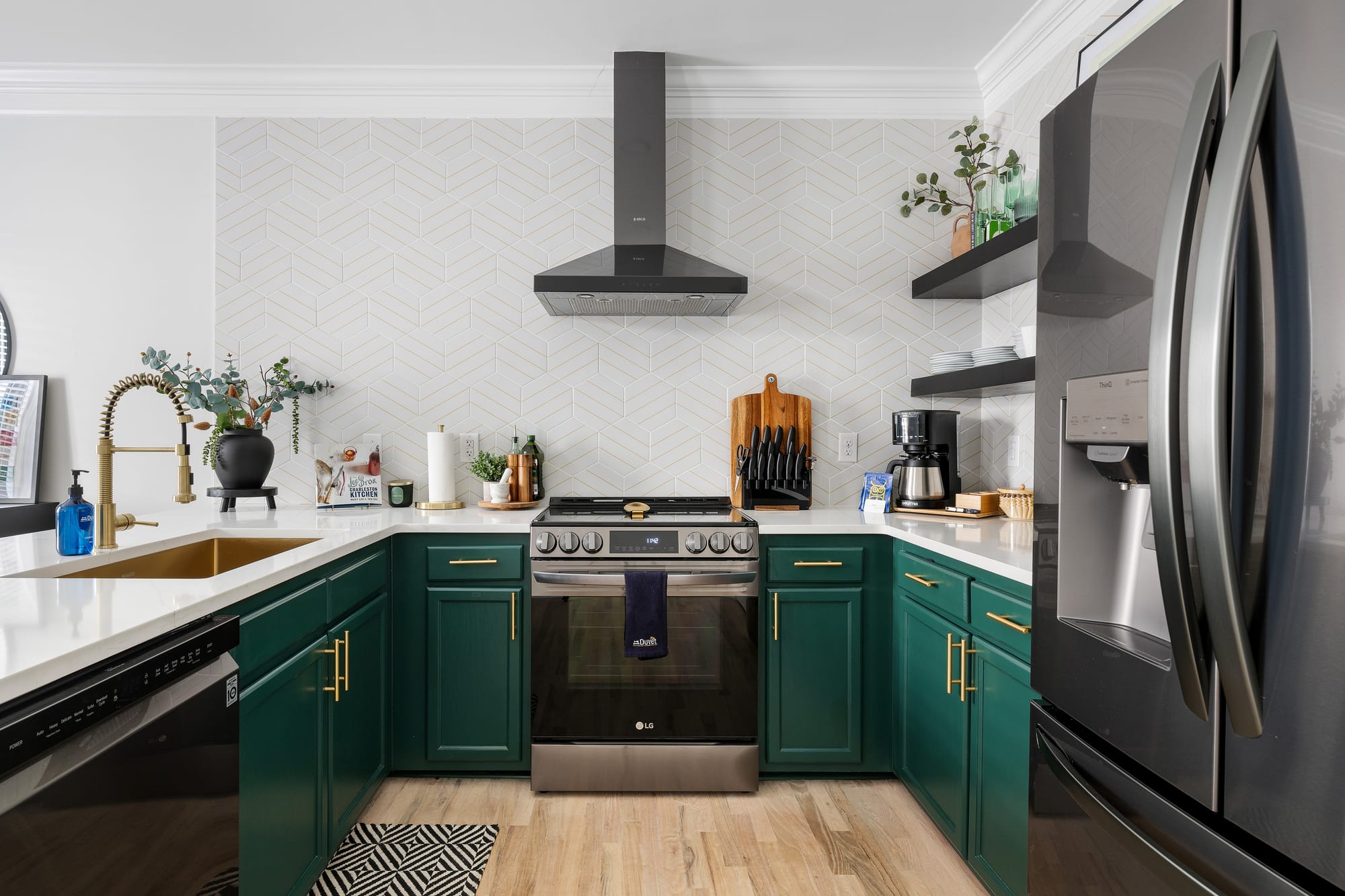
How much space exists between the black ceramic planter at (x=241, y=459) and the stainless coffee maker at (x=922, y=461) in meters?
2.55

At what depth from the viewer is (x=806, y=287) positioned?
3268mm

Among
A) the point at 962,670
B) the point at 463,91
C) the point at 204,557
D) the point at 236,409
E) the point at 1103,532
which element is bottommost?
the point at 962,670

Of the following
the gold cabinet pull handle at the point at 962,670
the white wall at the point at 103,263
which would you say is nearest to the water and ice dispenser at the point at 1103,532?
the gold cabinet pull handle at the point at 962,670

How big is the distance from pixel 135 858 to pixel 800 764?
1998mm

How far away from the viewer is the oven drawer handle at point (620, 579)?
247 cm

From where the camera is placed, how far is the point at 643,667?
246 centimetres

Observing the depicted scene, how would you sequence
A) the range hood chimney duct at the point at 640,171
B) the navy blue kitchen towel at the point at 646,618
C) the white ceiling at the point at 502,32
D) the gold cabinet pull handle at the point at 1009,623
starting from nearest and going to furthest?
1. the gold cabinet pull handle at the point at 1009,623
2. the navy blue kitchen towel at the point at 646,618
3. the white ceiling at the point at 502,32
4. the range hood chimney duct at the point at 640,171

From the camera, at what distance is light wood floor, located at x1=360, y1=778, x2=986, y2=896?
79.7 inches

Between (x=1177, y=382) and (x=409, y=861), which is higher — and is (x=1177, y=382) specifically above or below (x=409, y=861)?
above

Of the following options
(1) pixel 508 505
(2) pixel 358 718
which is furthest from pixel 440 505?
(2) pixel 358 718

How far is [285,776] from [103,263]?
2.63 meters

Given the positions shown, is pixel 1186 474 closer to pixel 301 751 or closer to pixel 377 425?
pixel 301 751

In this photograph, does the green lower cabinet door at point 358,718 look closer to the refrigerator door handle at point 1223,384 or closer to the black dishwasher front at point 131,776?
the black dishwasher front at point 131,776

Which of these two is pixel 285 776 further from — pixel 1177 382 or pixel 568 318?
pixel 568 318
